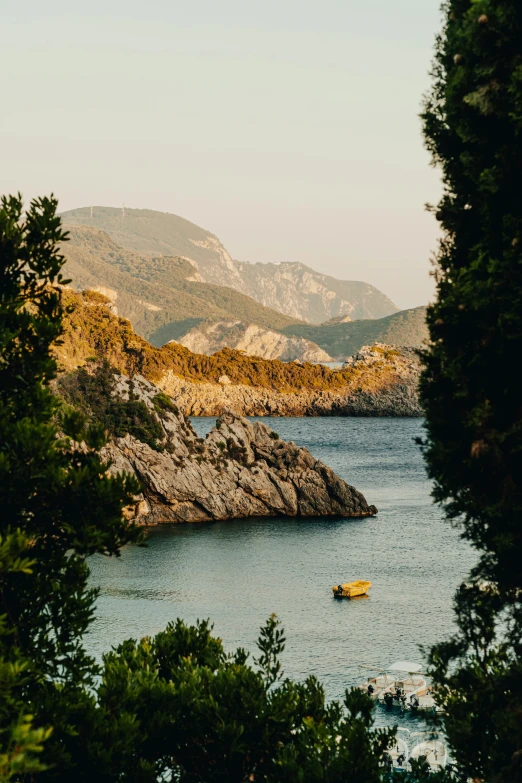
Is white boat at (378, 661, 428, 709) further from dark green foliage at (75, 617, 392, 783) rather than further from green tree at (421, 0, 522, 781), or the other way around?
green tree at (421, 0, 522, 781)

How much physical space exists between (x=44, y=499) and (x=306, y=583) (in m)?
40.6

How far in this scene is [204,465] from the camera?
68.1m

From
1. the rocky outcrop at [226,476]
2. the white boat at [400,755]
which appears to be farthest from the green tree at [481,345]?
the rocky outcrop at [226,476]

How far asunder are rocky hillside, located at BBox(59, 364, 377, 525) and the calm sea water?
1788 mm

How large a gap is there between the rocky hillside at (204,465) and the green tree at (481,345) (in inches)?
2100

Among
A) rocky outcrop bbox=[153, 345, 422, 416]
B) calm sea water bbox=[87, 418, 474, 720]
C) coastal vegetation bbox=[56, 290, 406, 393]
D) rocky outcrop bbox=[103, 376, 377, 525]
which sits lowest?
calm sea water bbox=[87, 418, 474, 720]

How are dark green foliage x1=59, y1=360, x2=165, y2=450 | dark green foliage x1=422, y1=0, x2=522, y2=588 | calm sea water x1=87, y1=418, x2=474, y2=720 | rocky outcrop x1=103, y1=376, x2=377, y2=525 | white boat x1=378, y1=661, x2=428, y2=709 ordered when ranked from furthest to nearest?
dark green foliage x1=59, y1=360, x2=165, y2=450
rocky outcrop x1=103, y1=376, x2=377, y2=525
calm sea water x1=87, y1=418, x2=474, y2=720
white boat x1=378, y1=661, x2=428, y2=709
dark green foliage x1=422, y1=0, x2=522, y2=588

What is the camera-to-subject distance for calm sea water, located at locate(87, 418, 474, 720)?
37.7 m

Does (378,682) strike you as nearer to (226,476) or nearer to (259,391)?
(226,476)

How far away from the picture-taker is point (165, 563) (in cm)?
5331

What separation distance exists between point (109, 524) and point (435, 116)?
7.30 metres

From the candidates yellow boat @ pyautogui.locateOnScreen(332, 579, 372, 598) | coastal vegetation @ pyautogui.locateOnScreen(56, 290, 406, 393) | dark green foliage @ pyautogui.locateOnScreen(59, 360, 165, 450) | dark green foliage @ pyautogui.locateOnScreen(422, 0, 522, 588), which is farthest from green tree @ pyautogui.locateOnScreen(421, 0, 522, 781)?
coastal vegetation @ pyautogui.locateOnScreen(56, 290, 406, 393)

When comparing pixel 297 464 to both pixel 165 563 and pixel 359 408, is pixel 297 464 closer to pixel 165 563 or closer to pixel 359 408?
pixel 165 563

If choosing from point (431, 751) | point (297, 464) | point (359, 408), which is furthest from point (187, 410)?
point (431, 751)
